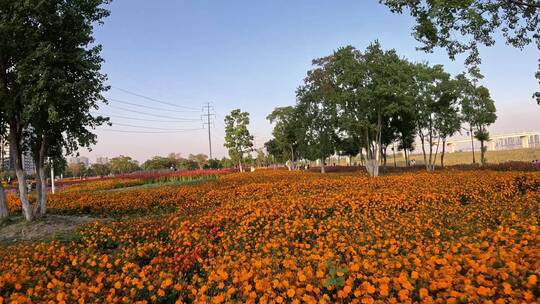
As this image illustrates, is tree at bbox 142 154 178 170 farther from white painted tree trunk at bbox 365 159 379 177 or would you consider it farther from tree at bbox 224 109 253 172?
white painted tree trunk at bbox 365 159 379 177

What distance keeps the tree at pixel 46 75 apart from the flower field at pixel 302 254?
3.05 metres

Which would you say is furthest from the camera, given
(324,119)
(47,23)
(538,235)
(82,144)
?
(324,119)

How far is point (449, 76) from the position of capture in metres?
30.1

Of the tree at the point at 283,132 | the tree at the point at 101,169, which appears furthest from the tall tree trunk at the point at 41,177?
the tree at the point at 101,169

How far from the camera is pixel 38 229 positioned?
33.4 ft

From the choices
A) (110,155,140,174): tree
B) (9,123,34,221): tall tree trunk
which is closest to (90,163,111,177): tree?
(110,155,140,174): tree

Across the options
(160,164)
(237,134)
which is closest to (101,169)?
(160,164)

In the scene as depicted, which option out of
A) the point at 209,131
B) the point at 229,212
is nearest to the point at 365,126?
the point at 229,212

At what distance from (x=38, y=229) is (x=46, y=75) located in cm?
438

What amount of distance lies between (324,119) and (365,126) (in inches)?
371

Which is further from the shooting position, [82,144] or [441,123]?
[441,123]

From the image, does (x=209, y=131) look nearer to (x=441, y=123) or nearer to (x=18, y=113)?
(x=441, y=123)

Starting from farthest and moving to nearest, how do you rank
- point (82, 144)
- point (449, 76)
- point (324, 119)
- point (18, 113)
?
point (324, 119) → point (449, 76) → point (82, 144) → point (18, 113)

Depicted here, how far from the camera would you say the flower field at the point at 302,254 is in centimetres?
358
